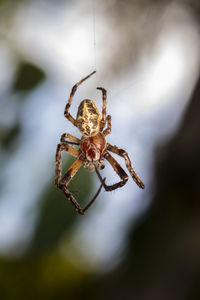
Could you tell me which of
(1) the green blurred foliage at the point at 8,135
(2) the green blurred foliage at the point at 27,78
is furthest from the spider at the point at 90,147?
(2) the green blurred foliage at the point at 27,78

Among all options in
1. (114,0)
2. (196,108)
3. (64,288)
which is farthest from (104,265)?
(114,0)

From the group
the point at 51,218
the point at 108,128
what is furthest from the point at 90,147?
the point at 51,218

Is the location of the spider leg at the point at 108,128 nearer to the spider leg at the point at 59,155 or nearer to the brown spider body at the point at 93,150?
the brown spider body at the point at 93,150

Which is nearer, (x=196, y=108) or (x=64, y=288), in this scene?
(x=196, y=108)

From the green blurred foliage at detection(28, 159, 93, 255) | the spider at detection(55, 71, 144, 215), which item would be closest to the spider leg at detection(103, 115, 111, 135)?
the spider at detection(55, 71, 144, 215)

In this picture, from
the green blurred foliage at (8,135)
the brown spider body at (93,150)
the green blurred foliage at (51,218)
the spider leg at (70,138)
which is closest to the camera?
the spider leg at (70,138)

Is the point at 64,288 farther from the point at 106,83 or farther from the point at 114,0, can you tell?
the point at 114,0

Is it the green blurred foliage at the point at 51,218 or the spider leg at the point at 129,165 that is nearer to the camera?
the spider leg at the point at 129,165
